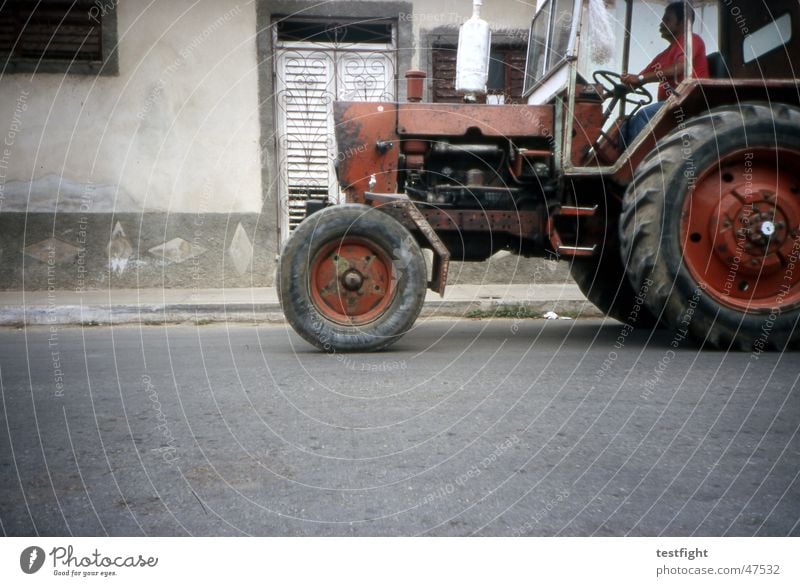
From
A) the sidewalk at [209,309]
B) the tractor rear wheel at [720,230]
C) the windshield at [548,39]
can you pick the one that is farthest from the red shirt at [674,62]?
the sidewalk at [209,309]

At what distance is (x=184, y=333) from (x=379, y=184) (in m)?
1.82

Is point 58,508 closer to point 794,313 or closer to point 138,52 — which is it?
point 794,313

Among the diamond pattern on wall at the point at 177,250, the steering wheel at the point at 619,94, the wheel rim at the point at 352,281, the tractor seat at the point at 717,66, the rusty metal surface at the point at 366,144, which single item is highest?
the tractor seat at the point at 717,66

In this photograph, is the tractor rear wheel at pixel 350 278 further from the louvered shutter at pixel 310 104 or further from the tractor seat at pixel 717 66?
the louvered shutter at pixel 310 104

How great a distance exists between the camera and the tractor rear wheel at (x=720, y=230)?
4070 millimetres

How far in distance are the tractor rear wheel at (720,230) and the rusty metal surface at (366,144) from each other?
54.2 inches

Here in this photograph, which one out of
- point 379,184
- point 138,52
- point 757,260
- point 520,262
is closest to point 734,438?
point 757,260

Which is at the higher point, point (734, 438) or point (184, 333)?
point (734, 438)

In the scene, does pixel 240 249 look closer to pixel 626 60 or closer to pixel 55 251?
pixel 55 251

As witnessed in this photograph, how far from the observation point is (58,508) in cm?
181

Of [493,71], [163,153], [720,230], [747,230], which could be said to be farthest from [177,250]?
[747,230]

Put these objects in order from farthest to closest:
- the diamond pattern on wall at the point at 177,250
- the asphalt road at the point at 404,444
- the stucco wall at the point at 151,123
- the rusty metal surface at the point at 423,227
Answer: the diamond pattern on wall at the point at 177,250, the stucco wall at the point at 151,123, the rusty metal surface at the point at 423,227, the asphalt road at the point at 404,444

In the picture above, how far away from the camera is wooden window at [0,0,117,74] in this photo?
801 centimetres

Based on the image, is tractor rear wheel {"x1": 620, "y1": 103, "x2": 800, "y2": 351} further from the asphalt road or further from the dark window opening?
the dark window opening
